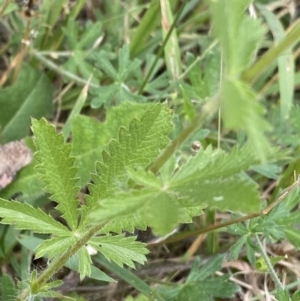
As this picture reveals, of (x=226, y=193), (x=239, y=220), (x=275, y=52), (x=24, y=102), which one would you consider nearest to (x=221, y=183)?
(x=226, y=193)

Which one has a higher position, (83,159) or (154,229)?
(154,229)

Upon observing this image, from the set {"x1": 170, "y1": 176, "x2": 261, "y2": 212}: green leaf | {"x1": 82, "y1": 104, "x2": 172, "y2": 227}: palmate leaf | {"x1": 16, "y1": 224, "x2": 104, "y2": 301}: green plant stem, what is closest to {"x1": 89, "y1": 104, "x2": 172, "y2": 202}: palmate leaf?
{"x1": 82, "y1": 104, "x2": 172, "y2": 227}: palmate leaf

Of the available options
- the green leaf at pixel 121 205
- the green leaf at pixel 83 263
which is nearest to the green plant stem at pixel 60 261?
the green leaf at pixel 83 263

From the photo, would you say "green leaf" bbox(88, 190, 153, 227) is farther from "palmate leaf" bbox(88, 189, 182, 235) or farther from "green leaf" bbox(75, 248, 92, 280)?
"green leaf" bbox(75, 248, 92, 280)

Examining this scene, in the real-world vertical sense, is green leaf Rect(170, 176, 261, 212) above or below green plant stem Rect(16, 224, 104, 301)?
above

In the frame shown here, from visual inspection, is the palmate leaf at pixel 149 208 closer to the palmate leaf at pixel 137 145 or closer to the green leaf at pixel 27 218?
the palmate leaf at pixel 137 145

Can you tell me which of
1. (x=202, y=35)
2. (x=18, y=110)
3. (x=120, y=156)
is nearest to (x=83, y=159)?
(x=18, y=110)

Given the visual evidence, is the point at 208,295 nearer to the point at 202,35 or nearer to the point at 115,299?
the point at 115,299
